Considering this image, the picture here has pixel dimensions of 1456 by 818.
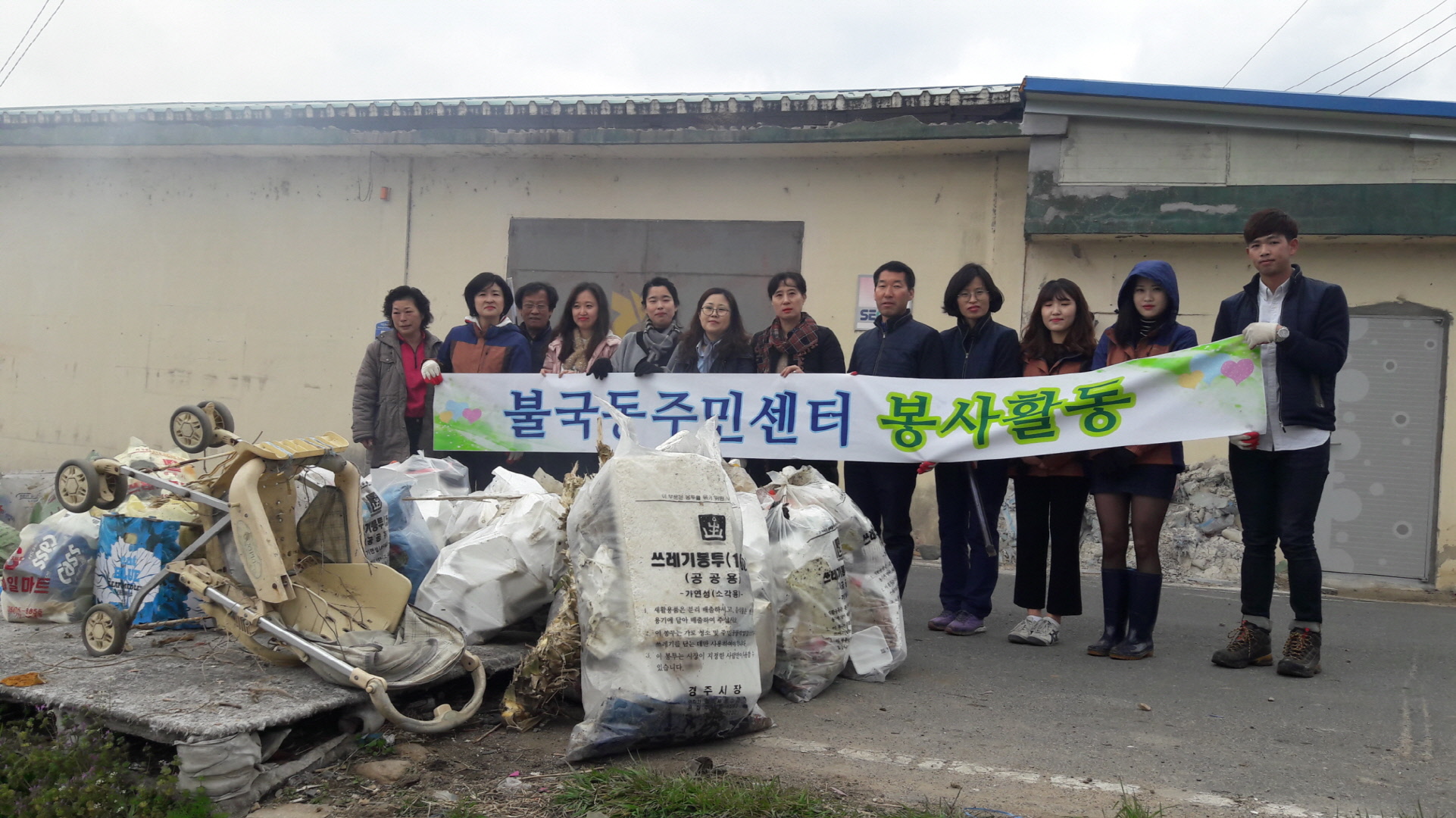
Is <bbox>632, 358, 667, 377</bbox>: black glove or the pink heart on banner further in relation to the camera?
<bbox>632, 358, 667, 377</bbox>: black glove

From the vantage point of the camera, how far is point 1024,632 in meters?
4.95

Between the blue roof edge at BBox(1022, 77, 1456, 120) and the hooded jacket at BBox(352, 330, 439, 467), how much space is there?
17.4 ft

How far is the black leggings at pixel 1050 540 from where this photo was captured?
4.86 meters

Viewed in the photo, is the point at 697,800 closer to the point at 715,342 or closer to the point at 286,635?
the point at 286,635

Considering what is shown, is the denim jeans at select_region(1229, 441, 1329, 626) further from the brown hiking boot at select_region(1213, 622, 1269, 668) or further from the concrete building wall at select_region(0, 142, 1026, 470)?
the concrete building wall at select_region(0, 142, 1026, 470)

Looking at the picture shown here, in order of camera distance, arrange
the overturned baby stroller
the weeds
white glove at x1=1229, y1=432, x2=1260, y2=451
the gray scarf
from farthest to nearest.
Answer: the gray scarf
white glove at x1=1229, y1=432, x2=1260, y2=451
the overturned baby stroller
the weeds

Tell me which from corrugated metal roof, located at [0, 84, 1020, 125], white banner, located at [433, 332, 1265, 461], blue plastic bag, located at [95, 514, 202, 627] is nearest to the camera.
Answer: blue plastic bag, located at [95, 514, 202, 627]

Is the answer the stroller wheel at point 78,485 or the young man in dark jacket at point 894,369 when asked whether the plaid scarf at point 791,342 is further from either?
the stroller wheel at point 78,485

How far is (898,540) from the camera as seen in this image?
5.06 m

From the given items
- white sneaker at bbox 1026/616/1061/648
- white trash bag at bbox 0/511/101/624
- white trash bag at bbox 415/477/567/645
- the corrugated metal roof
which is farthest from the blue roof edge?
white trash bag at bbox 0/511/101/624

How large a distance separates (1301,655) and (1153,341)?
1.49 m

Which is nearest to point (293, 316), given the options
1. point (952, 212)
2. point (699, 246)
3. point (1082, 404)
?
point (699, 246)

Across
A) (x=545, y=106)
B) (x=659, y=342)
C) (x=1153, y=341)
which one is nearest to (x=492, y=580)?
(x=659, y=342)

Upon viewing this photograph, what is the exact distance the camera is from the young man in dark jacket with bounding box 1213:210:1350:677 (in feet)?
14.1
